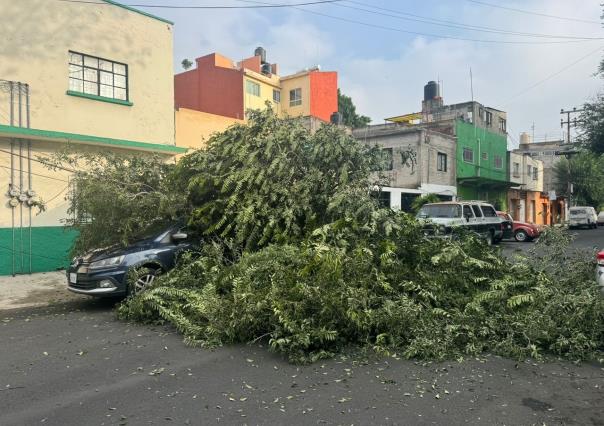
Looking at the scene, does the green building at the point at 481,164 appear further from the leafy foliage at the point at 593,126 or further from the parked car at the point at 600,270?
the parked car at the point at 600,270

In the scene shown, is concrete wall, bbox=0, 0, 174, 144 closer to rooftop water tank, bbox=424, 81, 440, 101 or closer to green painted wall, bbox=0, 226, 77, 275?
green painted wall, bbox=0, 226, 77, 275

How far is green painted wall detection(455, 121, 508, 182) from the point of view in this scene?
33375mm

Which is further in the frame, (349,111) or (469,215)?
(349,111)

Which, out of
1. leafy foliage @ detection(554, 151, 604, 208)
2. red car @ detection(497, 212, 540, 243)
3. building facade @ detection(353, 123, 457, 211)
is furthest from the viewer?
leafy foliage @ detection(554, 151, 604, 208)

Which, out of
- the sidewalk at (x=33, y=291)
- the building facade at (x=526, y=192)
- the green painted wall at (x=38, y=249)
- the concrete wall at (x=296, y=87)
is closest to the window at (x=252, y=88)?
the concrete wall at (x=296, y=87)

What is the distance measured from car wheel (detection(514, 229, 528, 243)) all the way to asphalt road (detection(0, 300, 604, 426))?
20147 mm

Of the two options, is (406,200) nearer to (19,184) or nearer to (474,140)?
(474,140)

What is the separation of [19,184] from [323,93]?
29217mm

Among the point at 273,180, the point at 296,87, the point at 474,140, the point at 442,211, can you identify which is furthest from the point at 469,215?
the point at 296,87

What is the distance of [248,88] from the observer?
33.8m

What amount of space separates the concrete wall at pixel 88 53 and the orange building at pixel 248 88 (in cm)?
1327

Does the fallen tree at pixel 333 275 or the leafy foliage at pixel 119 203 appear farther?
the leafy foliage at pixel 119 203

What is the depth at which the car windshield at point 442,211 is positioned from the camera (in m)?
17.4

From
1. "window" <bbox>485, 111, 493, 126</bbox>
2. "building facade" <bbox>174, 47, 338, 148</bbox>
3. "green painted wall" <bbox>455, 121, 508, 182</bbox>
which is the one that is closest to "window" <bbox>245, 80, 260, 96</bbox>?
"building facade" <bbox>174, 47, 338, 148</bbox>
